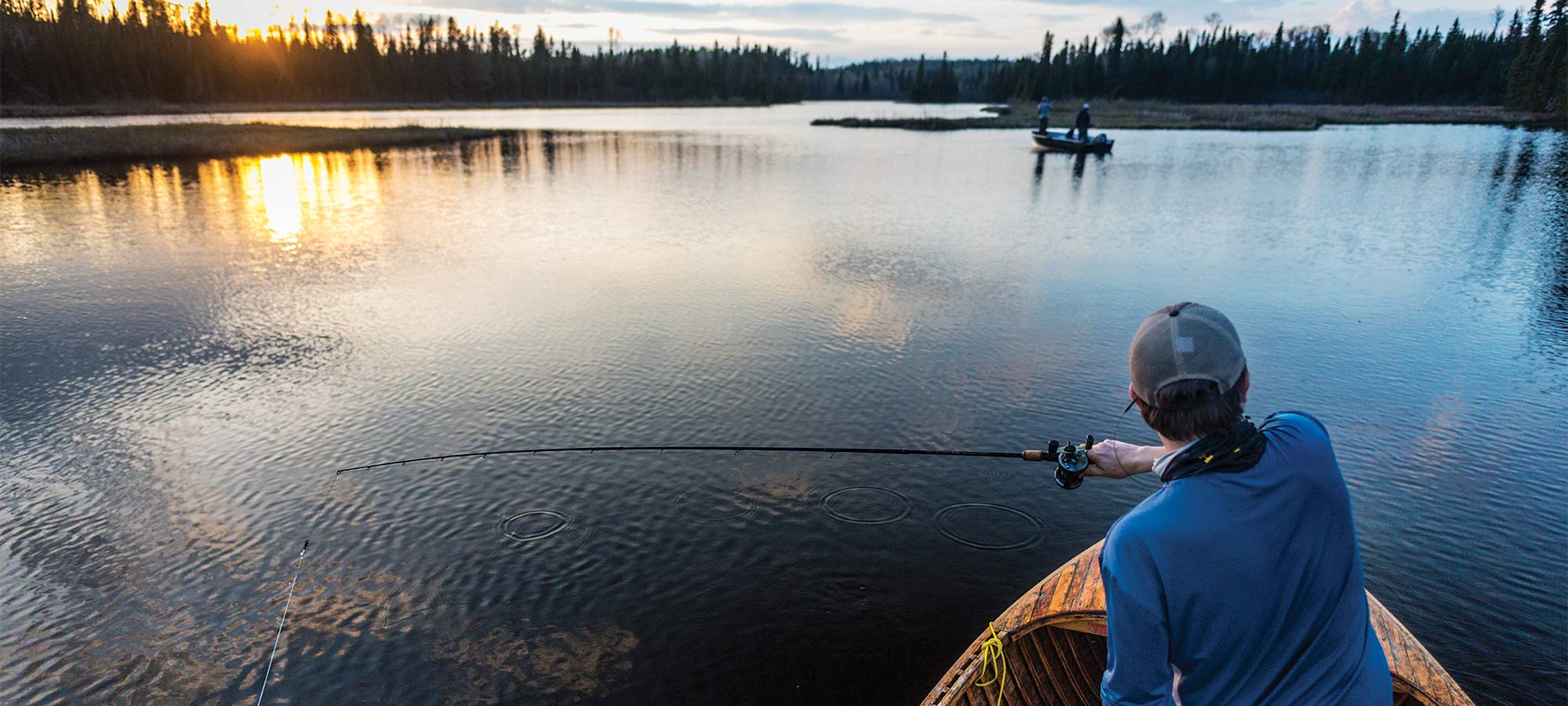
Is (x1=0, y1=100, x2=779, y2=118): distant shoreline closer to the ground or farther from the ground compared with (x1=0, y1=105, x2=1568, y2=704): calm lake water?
farther from the ground

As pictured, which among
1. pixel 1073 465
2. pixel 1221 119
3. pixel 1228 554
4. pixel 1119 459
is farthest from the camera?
pixel 1221 119

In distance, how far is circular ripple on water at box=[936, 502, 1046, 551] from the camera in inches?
336

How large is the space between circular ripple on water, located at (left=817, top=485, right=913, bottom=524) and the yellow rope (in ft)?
13.5

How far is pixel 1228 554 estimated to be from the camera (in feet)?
8.25

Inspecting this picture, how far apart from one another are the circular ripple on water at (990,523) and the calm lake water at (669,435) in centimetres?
5

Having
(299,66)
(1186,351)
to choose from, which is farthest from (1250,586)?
(299,66)

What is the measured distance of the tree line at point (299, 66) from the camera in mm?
105500

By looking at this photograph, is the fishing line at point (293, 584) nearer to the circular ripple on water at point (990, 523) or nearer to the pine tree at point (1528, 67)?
the circular ripple on water at point (990, 523)

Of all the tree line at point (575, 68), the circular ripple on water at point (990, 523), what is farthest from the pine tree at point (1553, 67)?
the circular ripple on water at point (990, 523)

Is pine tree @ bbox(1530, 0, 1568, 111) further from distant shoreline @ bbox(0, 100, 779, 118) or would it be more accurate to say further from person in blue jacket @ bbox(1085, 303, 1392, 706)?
distant shoreline @ bbox(0, 100, 779, 118)

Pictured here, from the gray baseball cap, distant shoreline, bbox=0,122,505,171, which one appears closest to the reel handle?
the gray baseball cap

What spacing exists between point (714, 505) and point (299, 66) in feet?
563

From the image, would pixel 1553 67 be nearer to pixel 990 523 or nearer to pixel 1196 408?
pixel 990 523

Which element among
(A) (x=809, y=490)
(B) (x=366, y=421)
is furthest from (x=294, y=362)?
(A) (x=809, y=490)
